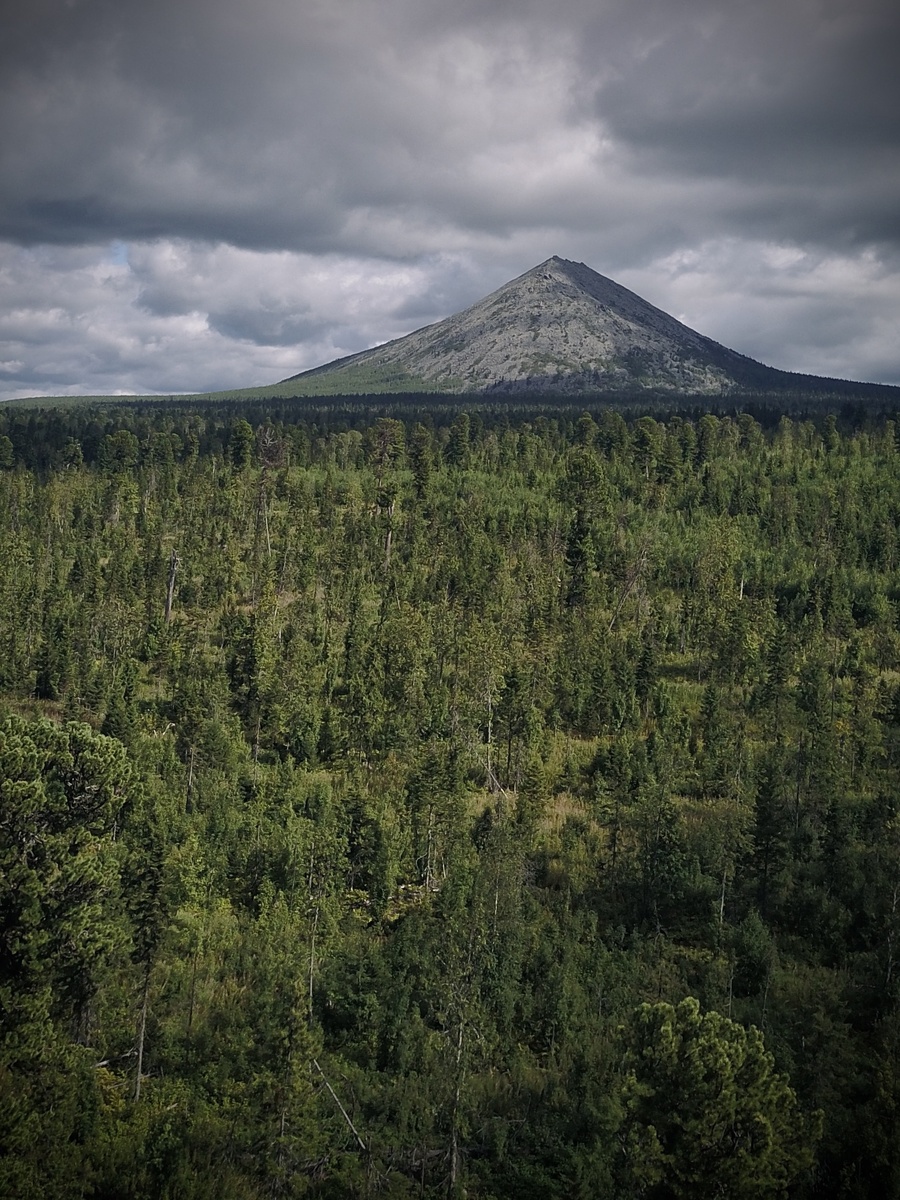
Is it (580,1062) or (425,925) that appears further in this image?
(425,925)

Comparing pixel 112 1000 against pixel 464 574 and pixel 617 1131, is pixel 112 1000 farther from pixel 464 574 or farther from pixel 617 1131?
pixel 464 574

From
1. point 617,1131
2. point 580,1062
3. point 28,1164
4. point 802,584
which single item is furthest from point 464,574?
point 28,1164

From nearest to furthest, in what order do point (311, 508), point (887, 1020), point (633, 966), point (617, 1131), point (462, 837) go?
1. point (617, 1131)
2. point (887, 1020)
3. point (633, 966)
4. point (462, 837)
5. point (311, 508)

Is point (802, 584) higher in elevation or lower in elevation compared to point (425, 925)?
higher

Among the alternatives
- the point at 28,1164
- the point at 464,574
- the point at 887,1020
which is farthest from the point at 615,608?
the point at 28,1164

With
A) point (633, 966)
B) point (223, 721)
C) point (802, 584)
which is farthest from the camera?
point (802, 584)

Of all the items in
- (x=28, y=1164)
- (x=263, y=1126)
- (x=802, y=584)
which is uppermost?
(x=802, y=584)

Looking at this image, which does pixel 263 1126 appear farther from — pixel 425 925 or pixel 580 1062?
pixel 425 925
